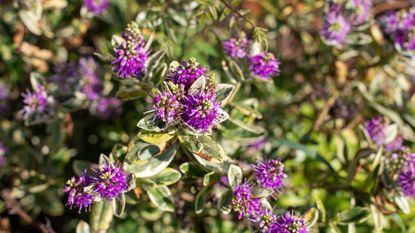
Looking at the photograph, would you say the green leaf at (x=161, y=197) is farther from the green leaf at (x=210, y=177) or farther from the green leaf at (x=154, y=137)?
the green leaf at (x=154, y=137)

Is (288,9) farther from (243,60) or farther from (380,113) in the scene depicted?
(243,60)

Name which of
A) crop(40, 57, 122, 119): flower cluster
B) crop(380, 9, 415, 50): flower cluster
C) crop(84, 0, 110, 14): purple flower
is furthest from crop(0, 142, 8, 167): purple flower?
crop(380, 9, 415, 50): flower cluster

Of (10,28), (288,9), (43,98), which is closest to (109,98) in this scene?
(43,98)

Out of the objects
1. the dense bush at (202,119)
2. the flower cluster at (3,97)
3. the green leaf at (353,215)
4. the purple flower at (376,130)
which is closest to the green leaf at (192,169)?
the dense bush at (202,119)

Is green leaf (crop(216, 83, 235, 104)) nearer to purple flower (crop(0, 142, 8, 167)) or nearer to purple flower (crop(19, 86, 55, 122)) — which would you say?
purple flower (crop(19, 86, 55, 122))

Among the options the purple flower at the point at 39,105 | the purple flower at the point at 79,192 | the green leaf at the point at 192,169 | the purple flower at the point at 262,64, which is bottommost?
the purple flower at the point at 39,105
